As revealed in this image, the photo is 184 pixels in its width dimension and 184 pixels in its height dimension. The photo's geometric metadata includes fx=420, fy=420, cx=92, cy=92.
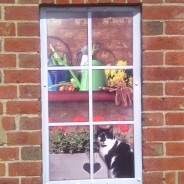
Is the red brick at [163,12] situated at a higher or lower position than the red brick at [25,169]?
higher

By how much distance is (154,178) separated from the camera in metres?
2.86

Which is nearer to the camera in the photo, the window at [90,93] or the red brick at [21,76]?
the red brick at [21,76]

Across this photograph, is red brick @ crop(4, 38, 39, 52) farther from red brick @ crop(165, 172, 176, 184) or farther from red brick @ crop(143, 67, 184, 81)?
red brick @ crop(165, 172, 176, 184)

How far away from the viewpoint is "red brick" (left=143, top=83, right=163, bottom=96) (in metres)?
2.81

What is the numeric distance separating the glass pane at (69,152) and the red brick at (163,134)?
42 centimetres

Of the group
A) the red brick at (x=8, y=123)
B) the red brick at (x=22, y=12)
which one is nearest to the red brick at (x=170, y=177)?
the red brick at (x=8, y=123)

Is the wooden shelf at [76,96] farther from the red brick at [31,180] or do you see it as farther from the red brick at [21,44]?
the red brick at [31,180]

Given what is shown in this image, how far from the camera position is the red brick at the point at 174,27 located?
2.79 metres

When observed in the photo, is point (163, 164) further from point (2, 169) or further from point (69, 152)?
point (2, 169)

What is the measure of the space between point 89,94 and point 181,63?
655mm

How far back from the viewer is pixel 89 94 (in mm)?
2887

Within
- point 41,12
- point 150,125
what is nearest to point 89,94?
point 150,125

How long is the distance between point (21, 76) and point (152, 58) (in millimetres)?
876

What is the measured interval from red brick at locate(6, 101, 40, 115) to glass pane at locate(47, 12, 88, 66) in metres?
0.31
